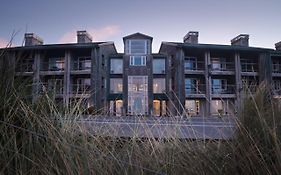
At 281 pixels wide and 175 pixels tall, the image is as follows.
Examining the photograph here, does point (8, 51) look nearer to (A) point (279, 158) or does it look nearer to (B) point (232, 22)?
(A) point (279, 158)

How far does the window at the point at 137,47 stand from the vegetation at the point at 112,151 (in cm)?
2715

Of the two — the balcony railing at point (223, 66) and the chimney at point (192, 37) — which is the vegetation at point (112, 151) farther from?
the chimney at point (192, 37)

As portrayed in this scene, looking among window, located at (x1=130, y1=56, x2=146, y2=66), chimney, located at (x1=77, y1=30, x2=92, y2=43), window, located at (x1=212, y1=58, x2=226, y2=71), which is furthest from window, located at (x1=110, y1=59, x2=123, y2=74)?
window, located at (x1=212, y1=58, x2=226, y2=71)

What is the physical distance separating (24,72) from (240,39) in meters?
31.6

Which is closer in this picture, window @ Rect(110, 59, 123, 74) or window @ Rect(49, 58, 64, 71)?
window @ Rect(49, 58, 64, 71)

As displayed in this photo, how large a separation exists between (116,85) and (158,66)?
488 cm

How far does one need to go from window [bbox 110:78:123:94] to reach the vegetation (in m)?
27.9

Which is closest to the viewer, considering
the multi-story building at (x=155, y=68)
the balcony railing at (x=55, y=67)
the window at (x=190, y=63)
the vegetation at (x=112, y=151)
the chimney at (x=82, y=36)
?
the vegetation at (x=112, y=151)

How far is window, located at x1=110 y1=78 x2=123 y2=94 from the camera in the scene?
99.1ft

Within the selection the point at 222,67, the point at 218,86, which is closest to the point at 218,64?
the point at 222,67

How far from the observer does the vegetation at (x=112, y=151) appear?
1667 millimetres

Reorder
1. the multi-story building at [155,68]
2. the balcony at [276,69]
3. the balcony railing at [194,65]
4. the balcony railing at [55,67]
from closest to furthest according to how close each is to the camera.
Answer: the multi-story building at [155,68]
the balcony railing at [55,67]
the balcony railing at [194,65]
the balcony at [276,69]

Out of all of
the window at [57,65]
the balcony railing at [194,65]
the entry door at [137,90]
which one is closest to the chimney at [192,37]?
the balcony railing at [194,65]

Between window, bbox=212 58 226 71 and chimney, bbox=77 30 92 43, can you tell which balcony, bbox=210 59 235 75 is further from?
chimney, bbox=77 30 92 43
